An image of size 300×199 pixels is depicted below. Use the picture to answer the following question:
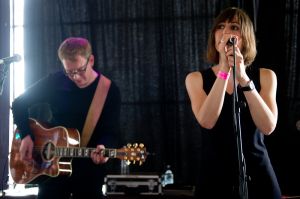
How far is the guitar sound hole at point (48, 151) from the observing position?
11.4 ft

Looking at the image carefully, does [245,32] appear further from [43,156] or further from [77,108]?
[43,156]

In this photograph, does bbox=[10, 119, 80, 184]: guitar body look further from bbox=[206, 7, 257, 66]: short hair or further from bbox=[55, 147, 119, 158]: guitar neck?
bbox=[206, 7, 257, 66]: short hair

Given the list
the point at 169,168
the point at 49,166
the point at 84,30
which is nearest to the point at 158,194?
the point at 169,168

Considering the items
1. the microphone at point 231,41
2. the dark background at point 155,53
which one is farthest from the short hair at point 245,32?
the dark background at point 155,53

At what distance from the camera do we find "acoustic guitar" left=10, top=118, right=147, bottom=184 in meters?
3.25

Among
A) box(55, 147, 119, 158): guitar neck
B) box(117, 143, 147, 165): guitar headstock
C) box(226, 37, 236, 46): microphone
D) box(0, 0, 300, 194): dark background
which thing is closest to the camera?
box(226, 37, 236, 46): microphone

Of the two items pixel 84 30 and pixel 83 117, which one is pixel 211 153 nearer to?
pixel 83 117

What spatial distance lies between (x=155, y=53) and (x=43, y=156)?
2118 millimetres

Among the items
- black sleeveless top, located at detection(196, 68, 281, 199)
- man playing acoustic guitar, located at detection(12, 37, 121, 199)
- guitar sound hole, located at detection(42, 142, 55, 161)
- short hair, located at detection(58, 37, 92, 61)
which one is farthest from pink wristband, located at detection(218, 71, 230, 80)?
guitar sound hole, located at detection(42, 142, 55, 161)

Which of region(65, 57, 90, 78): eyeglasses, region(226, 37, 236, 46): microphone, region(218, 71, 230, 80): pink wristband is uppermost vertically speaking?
region(226, 37, 236, 46): microphone

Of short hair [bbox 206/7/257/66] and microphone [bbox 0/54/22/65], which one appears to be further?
microphone [bbox 0/54/22/65]

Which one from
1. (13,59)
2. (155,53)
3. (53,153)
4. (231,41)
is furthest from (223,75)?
(155,53)

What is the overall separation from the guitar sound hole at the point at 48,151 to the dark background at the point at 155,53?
168cm

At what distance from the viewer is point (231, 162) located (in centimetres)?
200
